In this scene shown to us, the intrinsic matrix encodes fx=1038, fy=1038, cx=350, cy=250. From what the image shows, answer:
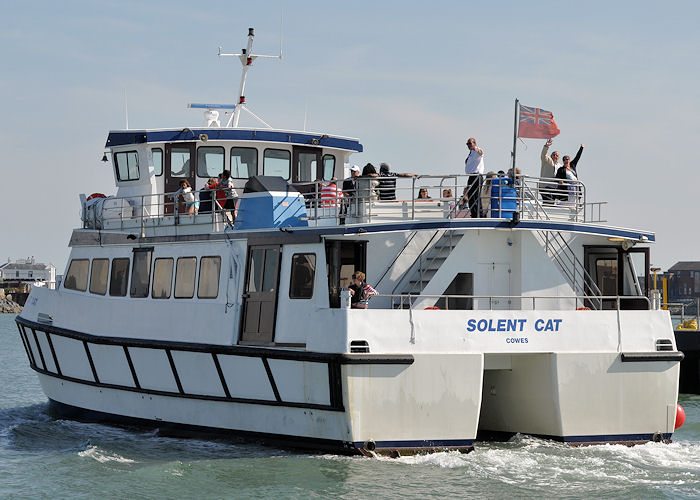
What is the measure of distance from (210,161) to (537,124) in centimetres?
641

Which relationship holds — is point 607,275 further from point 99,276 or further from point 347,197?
point 99,276

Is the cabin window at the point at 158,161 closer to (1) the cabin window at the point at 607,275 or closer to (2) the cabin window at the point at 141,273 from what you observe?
(2) the cabin window at the point at 141,273

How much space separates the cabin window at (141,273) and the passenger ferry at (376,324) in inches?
1.2

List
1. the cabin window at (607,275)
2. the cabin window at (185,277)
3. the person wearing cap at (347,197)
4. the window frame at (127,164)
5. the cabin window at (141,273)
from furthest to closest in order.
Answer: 1. the window frame at (127,164)
2. the cabin window at (141,273)
3. the cabin window at (185,277)
4. the cabin window at (607,275)
5. the person wearing cap at (347,197)

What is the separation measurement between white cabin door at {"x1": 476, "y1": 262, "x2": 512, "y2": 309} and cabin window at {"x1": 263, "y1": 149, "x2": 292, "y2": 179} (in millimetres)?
5266

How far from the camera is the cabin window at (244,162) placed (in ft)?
63.2

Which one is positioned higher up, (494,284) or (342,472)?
(494,284)

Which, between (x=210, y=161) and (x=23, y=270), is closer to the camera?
(x=210, y=161)

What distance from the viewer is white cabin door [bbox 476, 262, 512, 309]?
15.7 metres

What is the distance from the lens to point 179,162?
63.5 ft

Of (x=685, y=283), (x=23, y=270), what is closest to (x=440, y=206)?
(x=685, y=283)

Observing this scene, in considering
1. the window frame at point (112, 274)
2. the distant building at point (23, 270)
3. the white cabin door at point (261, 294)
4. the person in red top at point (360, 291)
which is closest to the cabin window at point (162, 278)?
the window frame at point (112, 274)

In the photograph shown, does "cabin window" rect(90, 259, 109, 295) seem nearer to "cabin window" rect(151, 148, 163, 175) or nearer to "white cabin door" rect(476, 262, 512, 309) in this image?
"cabin window" rect(151, 148, 163, 175)

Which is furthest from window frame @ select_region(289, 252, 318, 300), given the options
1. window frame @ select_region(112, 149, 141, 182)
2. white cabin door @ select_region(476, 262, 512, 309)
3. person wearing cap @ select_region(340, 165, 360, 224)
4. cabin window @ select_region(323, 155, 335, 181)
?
window frame @ select_region(112, 149, 141, 182)
